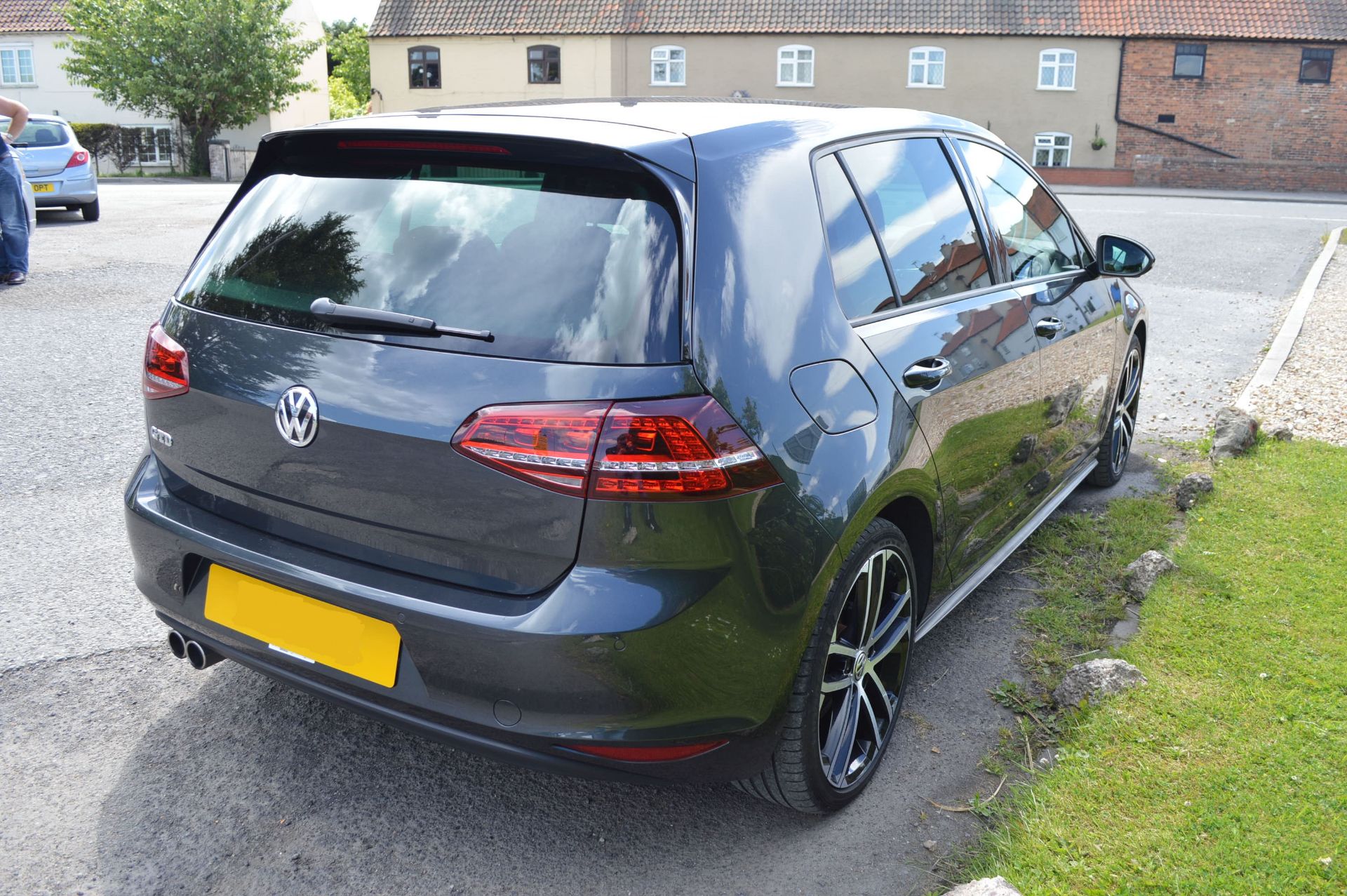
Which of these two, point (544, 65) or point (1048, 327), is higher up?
point (544, 65)

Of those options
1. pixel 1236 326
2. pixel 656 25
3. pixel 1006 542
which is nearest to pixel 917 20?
pixel 656 25

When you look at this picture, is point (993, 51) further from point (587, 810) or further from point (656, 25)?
point (587, 810)

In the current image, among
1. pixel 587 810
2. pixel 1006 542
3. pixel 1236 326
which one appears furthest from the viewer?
pixel 1236 326

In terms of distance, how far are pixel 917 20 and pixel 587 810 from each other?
144 ft

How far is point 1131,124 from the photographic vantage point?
42.1 m

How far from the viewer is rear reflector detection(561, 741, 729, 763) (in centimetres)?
240

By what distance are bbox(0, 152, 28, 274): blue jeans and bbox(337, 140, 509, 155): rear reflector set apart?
357 inches

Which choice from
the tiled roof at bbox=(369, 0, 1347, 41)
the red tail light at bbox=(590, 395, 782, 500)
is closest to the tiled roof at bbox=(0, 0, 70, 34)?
the tiled roof at bbox=(369, 0, 1347, 41)

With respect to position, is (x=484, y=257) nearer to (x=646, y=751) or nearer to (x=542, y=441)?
(x=542, y=441)

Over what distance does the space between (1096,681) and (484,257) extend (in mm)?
2209

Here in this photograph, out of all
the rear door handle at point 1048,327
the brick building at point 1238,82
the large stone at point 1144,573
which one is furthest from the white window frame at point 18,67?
the large stone at point 1144,573

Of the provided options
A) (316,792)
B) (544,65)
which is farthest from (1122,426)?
(544,65)

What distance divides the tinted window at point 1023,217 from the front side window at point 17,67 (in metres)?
54.2

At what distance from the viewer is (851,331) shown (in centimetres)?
284
